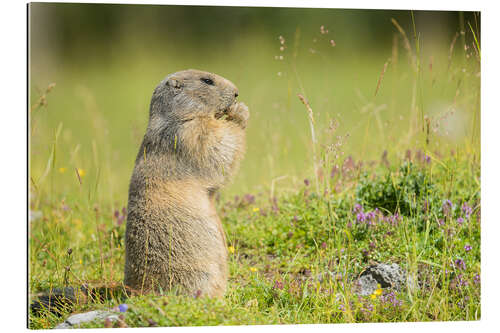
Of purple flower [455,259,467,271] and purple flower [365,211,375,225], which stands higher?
purple flower [365,211,375,225]

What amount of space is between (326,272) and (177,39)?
104 inches

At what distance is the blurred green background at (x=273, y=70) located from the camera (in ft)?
17.1

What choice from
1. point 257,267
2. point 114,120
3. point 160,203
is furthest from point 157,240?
point 114,120

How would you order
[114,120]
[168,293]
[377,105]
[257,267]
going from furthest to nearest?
[114,120], [377,105], [257,267], [168,293]

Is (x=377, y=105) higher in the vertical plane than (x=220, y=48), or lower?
lower

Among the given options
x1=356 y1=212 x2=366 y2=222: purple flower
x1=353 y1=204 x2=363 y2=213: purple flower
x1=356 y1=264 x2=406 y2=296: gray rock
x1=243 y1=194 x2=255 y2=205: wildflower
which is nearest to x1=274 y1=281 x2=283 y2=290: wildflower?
x1=356 y1=264 x2=406 y2=296: gray rock

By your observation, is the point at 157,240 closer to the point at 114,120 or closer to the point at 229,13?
the point at 229,13

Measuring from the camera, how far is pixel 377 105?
6.71 meters

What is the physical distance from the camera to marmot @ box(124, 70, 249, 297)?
4.52 m

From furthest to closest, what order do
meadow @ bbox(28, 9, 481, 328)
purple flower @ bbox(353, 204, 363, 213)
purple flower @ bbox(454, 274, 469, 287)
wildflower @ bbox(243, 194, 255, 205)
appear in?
wildflower @ bbox(243, 194, 255, 205)
purple flower @ bbox(353, 204, 363, 213)
purple flower @ bbox(454, 274, 469, 287)
meadow @ bbox(28, 9, 481, 328)

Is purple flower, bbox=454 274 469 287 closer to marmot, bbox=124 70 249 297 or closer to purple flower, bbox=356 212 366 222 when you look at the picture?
purple flower, bbox=356 212 366 222

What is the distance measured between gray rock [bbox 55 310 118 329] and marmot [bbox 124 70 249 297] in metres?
0.31

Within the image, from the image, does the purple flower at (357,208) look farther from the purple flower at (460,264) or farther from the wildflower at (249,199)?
the wildflower at (249,199)

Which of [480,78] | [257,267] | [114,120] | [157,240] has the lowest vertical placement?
[257,267]
